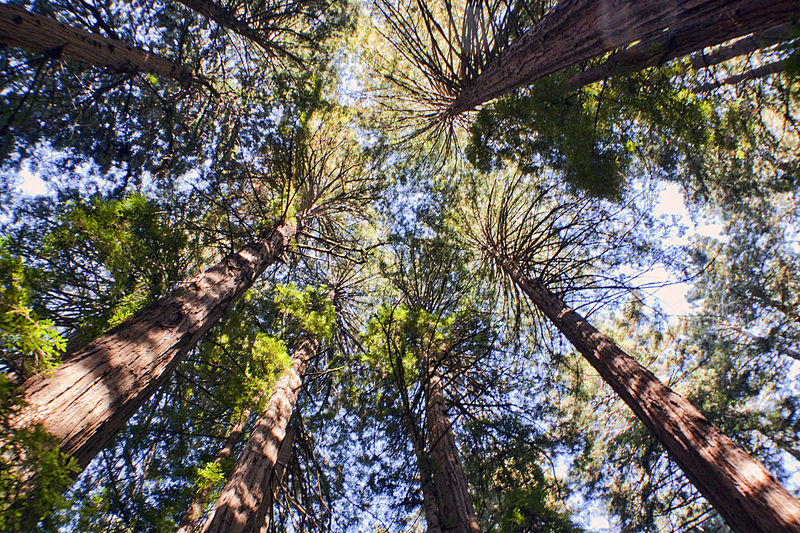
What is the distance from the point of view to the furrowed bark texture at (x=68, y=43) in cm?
378

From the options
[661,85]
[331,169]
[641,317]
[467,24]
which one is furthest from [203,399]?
[641,317]

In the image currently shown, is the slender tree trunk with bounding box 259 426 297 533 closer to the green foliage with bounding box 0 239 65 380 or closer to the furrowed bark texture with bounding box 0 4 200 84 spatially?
the green foliage with bounding box 0 239 65 380

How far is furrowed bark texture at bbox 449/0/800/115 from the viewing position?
2.63m

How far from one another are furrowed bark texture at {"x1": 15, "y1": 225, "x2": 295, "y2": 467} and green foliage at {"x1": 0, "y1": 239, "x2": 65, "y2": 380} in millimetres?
114

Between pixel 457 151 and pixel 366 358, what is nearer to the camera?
pixel 366 358

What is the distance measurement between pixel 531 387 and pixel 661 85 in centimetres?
593

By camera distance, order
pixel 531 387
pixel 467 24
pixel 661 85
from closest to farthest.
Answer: pixel 661 85 < pixel 467 24 < pixel 531 387

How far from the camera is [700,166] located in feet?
24.9

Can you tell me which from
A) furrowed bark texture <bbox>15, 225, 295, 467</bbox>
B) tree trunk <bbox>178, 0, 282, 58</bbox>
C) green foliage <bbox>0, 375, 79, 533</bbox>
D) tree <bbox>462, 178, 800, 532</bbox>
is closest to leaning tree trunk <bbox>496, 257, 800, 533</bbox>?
tree <bbox>462, 178, 800, 532</bbox>

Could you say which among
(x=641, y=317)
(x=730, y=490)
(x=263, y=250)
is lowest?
(x=730, y=490)

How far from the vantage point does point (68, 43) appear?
4387 mm

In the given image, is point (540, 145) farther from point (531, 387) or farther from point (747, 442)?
point (747, 442)

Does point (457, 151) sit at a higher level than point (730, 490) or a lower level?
higher

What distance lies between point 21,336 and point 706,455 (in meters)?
5.10
